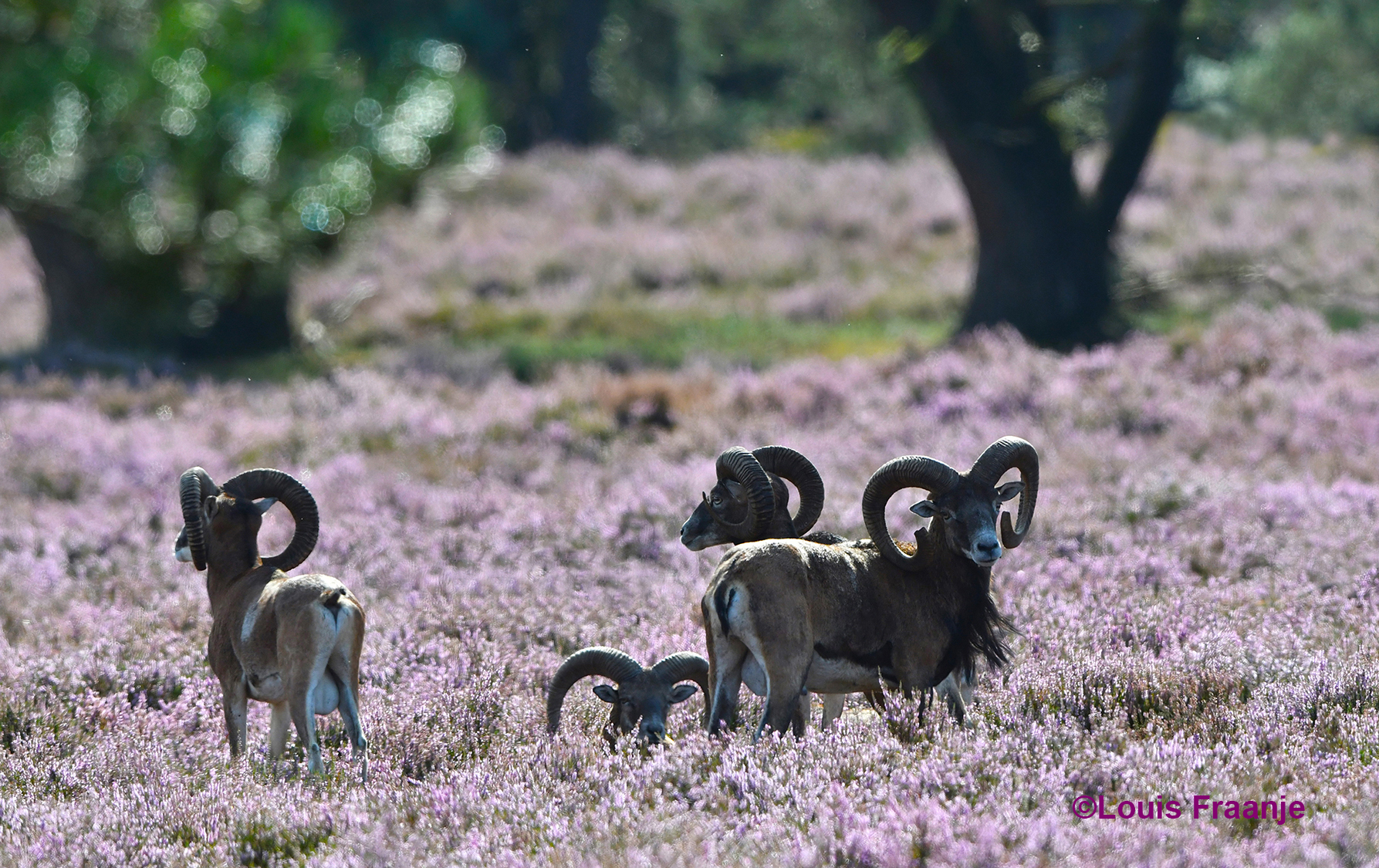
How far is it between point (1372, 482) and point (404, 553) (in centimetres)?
773

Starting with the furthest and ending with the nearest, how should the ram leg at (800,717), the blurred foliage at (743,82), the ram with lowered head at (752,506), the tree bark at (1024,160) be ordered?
the blurred foliage at (743,82)
the tree bark at (1024,160)
the ram with lowered head at (752,506)
the ram leg at (800,717)

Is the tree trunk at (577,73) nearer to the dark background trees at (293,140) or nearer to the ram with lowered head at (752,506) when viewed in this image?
the dark background trees at (293,140)

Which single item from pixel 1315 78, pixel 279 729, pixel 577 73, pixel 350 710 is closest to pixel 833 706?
pixel 350 710

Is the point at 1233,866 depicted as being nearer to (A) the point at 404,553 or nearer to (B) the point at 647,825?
(B) the point at 647,825

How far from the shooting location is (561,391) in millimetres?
16688

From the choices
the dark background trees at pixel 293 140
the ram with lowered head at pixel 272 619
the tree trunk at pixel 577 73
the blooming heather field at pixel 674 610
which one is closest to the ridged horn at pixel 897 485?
the blooming heather field at pixel 674 610

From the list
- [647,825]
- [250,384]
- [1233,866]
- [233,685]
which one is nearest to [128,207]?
[250,384]

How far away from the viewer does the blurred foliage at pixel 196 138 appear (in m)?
20.0

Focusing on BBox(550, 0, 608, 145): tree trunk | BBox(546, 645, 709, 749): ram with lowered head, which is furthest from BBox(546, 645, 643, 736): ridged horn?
BBox(550, 0, 608, 145): tree trunk

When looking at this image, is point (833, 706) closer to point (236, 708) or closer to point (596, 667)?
point (596, 667)

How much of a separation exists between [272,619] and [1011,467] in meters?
3.32

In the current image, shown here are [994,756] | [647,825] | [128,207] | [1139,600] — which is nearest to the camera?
[647,825]

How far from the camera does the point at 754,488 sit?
22.0 feet

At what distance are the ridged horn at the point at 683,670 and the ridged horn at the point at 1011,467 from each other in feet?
4.90
